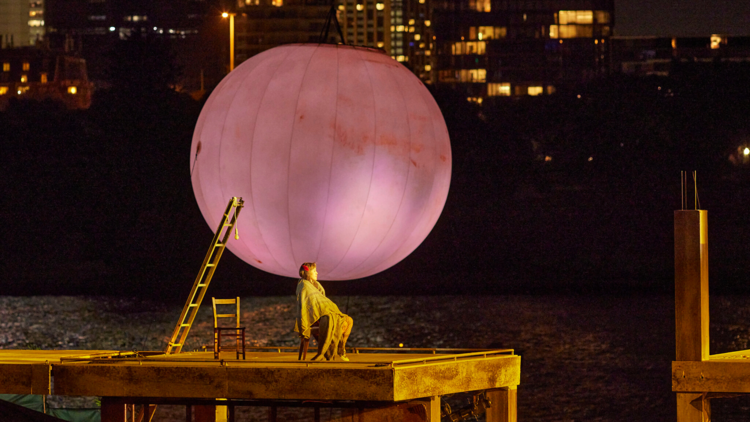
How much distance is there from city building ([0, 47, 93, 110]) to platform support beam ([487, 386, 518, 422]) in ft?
463

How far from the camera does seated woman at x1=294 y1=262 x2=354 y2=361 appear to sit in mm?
13984

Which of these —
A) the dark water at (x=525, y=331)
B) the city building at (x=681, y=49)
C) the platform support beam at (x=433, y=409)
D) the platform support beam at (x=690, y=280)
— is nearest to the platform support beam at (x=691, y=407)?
the platform support beam at (x=690, y=280)

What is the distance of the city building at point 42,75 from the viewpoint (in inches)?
6230

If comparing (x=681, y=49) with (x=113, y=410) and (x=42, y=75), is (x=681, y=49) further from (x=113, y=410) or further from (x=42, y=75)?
(x=113, y=410)

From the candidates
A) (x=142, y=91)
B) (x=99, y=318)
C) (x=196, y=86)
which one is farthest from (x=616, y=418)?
(x=196, y=86)

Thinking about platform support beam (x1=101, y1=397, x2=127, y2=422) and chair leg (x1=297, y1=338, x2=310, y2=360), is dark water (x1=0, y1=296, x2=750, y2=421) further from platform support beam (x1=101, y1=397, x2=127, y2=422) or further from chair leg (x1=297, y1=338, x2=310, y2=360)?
platform support beam (x1=101, y1=397, x2=127, y2=422)

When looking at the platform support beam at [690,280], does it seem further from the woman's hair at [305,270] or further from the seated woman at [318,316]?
the woman's hair at [305,270]

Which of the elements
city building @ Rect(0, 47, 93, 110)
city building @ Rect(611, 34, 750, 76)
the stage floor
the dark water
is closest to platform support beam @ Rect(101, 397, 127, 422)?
the stage floor

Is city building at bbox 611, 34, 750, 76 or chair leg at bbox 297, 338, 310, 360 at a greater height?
city building at bbox 611, 34, 750, 76

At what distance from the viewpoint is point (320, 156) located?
553 inches

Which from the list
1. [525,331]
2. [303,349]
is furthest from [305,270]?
[525,331]

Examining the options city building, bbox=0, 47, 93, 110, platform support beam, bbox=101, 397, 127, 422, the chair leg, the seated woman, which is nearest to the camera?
the seated woman

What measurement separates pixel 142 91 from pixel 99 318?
679 inches

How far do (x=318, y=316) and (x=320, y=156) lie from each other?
1.99 meters
